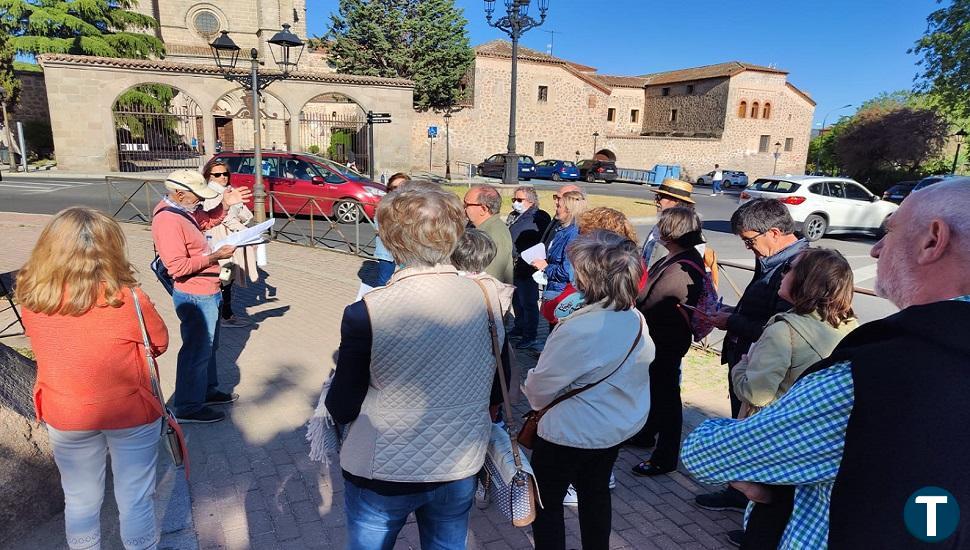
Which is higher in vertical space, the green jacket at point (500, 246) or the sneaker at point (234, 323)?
the green jacket at point (500, 246)

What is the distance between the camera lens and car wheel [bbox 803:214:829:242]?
1395 centimetres

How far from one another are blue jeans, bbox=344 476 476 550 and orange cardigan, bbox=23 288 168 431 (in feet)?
3.45

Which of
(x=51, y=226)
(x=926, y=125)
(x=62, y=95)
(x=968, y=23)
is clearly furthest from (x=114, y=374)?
(x=926, y=125)

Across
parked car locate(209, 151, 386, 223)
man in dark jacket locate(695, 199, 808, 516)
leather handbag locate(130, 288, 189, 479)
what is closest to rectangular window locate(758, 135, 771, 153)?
parked car locate(209, 151, 386, 223)

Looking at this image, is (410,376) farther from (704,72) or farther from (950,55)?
(704,72)

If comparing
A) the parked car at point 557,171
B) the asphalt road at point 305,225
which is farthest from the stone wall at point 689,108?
the asphalt road at point 305,225

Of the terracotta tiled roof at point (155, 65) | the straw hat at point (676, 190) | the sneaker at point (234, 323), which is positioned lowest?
the sneaker at point (234, 323)

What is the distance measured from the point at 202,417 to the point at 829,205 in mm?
15169

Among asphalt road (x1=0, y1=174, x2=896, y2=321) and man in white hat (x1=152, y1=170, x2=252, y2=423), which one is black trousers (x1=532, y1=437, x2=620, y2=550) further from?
asphalt road (x1=0, y1=174, x2=896, y2=321)

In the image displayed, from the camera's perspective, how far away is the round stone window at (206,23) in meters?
37.7

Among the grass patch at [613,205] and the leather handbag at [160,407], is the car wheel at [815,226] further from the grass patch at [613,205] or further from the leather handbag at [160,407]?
the leather handbag at [160,407]

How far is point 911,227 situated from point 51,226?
2731 millimetres

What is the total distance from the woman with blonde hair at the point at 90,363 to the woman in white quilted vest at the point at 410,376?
1044mm

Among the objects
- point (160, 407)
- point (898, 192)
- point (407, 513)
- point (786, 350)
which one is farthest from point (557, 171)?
Answer: point (407, 513)
